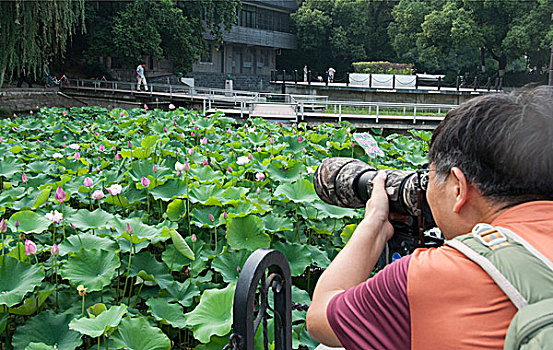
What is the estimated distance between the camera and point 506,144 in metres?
Answer: 0.78

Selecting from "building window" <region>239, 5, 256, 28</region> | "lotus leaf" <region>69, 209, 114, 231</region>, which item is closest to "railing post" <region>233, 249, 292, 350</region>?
"lotus leaf" <region>69, 209, 114, 231</region>

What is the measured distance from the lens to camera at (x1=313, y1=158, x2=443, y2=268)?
3.52 feet

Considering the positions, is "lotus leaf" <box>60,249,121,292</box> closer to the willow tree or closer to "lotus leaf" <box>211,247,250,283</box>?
"lotus leaf" <box>211,247,250,283</box>

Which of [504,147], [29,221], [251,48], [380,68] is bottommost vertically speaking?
[29,221]

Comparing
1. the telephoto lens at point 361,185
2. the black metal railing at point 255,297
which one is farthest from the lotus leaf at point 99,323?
the telephoto lens at point 361,185

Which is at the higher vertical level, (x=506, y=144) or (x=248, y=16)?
(x=248, y=16)

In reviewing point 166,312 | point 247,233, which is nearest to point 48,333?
point 166,312

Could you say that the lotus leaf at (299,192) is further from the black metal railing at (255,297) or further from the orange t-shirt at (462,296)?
the orange t-shirt at (462,296)

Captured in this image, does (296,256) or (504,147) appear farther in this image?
(296,256)

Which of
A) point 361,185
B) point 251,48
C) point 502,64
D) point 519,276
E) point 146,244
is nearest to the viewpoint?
point 519,276

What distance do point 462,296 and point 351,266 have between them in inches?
10.7

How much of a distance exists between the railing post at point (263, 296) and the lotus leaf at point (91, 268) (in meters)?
0.78

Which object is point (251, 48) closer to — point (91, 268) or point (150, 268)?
point (150, 268)

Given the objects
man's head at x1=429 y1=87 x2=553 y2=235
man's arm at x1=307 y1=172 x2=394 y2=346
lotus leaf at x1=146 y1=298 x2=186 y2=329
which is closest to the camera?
man's head at x1=429 y1=87 x2=553 y2=235
